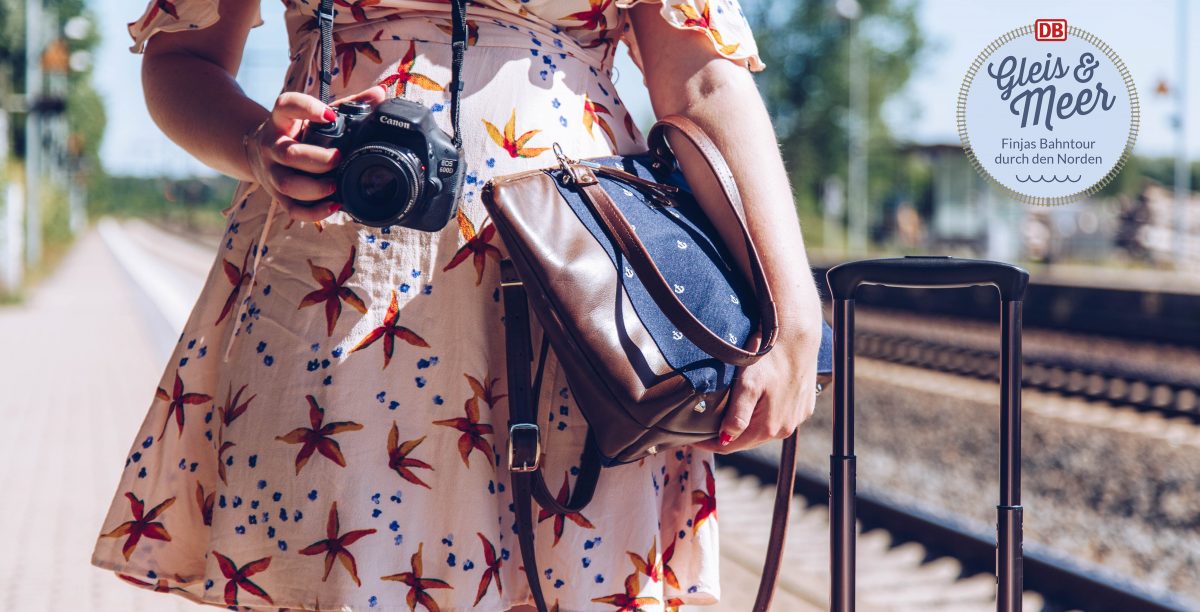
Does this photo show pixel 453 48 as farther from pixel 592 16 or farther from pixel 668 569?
pixel 668 569

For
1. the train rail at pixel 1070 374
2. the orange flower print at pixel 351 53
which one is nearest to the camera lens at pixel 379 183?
the orange flower print at pixel 351 53

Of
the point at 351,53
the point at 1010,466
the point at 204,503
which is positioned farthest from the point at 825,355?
the point at 204,503

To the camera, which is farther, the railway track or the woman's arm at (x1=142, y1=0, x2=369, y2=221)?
the railway track

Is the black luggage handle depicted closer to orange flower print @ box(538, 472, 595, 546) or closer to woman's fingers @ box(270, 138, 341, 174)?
orange flower print @ box(538, 472, 595, 546)

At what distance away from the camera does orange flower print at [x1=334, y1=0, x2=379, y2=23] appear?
1.40m

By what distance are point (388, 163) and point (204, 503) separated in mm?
545

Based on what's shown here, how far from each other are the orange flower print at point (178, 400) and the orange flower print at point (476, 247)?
A: 1.27 ft

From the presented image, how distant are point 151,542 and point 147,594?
3.21 metres

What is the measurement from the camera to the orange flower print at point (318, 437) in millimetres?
1337

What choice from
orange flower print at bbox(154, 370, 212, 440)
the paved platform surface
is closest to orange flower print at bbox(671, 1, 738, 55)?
orange flower print at bbox(154, 370, 212, 440)

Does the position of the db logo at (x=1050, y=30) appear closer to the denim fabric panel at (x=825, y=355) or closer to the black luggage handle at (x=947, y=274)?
the black luggage handle at (x=947, y=274)

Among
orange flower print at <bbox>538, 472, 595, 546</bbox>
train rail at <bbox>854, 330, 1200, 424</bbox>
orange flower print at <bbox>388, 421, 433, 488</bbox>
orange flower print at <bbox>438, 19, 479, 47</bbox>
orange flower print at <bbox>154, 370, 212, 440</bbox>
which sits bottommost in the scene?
train rail at <bbox>854, 330, 1200, 424</bbox>

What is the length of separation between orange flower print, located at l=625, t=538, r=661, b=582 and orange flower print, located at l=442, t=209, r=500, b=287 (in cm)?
39

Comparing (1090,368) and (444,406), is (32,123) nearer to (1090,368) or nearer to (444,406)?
(1090,368)
